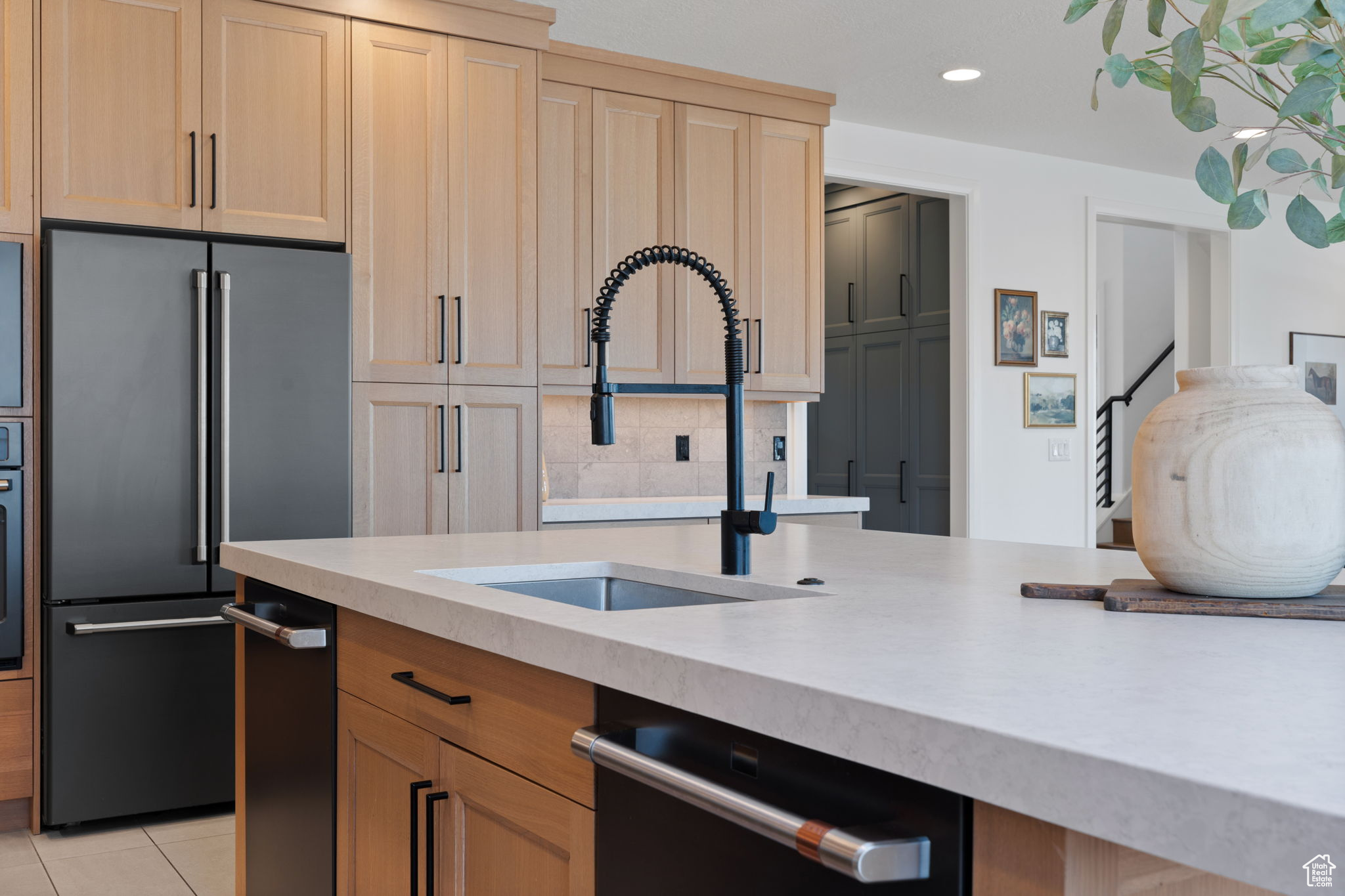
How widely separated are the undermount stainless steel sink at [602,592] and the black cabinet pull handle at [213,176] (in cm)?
202

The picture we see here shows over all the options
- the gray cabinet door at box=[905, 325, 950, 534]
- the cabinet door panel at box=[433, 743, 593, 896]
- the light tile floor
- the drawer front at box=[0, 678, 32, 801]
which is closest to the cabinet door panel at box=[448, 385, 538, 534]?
the light tile floor

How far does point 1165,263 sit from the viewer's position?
9047 mm

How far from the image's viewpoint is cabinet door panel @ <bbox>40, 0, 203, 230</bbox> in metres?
2.95

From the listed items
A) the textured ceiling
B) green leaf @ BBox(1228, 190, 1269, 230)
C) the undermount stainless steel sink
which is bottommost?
the undermount stainless steel sink

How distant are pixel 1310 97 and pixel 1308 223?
4.5 inches

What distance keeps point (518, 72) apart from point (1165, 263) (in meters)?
7.09

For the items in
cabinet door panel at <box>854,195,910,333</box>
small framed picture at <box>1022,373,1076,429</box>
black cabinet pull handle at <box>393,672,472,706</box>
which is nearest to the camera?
black cabinet pull handle at <box>393,672,472,706</box>

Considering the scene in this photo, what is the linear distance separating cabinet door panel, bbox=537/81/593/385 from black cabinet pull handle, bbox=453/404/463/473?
552 mm

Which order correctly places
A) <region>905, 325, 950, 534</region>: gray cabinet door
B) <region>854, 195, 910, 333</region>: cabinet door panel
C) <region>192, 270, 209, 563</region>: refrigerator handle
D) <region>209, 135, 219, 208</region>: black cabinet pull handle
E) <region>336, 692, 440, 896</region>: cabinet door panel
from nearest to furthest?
<region>336, 692, 440, 896</region>: cabinet door panel, <region>192, 270, 209, 563</region>: refrigerator handle, <region>209, 135, 219, 208</region>: black cabinet pull handle, <region>905, 325, 950, 534</region>: gray cabinet door, <region>854, 195, 910, 333</region>: cabinet door panel

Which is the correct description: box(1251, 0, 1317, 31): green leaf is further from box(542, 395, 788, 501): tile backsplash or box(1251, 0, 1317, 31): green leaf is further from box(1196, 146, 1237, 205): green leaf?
box(542, 395, 788, 501): tile backsplash

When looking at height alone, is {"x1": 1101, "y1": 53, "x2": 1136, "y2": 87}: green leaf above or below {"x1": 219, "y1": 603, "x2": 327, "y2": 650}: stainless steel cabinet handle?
above

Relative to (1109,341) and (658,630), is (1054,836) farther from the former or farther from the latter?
(1109,341)

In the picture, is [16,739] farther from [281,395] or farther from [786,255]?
[786,255]

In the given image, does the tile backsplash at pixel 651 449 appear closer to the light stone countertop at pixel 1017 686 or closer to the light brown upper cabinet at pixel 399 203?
the light brown upper cabinet at pixel 399 203
